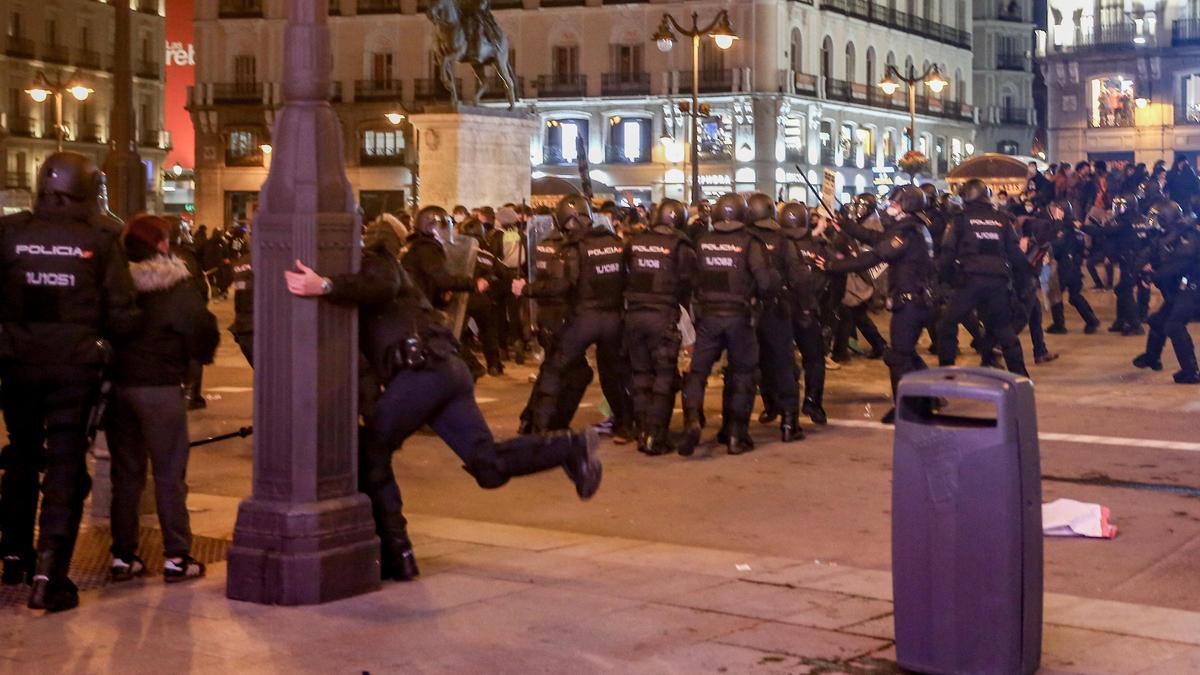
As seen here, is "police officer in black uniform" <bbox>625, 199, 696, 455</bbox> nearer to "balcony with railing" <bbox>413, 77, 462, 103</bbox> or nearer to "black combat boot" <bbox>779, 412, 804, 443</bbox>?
"black combat boot" <bbox>779, 412, 804, 443</bbox>

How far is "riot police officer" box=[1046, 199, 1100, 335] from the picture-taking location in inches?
867

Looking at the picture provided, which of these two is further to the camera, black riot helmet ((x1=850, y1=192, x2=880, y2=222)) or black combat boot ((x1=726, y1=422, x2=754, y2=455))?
black riot helmet ((x1=850, y1=192, x2=880, y2=222))

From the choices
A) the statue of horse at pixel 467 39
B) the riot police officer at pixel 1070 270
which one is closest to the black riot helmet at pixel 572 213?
the riot police officer at pixel 1070 270

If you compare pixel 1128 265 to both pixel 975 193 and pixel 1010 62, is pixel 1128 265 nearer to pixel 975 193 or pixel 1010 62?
pixel 975 193

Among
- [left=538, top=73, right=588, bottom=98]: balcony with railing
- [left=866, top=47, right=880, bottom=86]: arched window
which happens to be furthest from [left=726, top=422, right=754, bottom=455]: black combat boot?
[left=866, top=47, right=880, bottom=86]: arched window

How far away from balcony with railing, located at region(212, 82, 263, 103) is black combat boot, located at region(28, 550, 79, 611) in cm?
6535

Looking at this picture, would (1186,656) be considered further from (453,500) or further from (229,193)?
(229,193)

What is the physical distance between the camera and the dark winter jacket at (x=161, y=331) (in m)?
7.25

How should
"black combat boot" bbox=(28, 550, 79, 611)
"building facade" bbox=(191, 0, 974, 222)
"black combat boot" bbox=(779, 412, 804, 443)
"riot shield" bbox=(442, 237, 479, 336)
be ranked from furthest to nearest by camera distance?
"building facade" bbox=(191, 0, 974, 222)
"riot shield" bbox=(442, 237, 479, 336)
"black combat boot" bbox=(779, 412, 804, 443)
"black combat boot" bbox=(28, 550, 79, 611)

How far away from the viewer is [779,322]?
1252cm

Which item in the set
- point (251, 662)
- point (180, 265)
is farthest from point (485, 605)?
point (180, 265)

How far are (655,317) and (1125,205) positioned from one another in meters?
14.7

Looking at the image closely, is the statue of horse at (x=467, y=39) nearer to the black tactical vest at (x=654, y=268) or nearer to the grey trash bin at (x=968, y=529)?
the black tactical vest at (x=654, y=268)

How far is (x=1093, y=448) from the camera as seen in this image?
39.5ft
